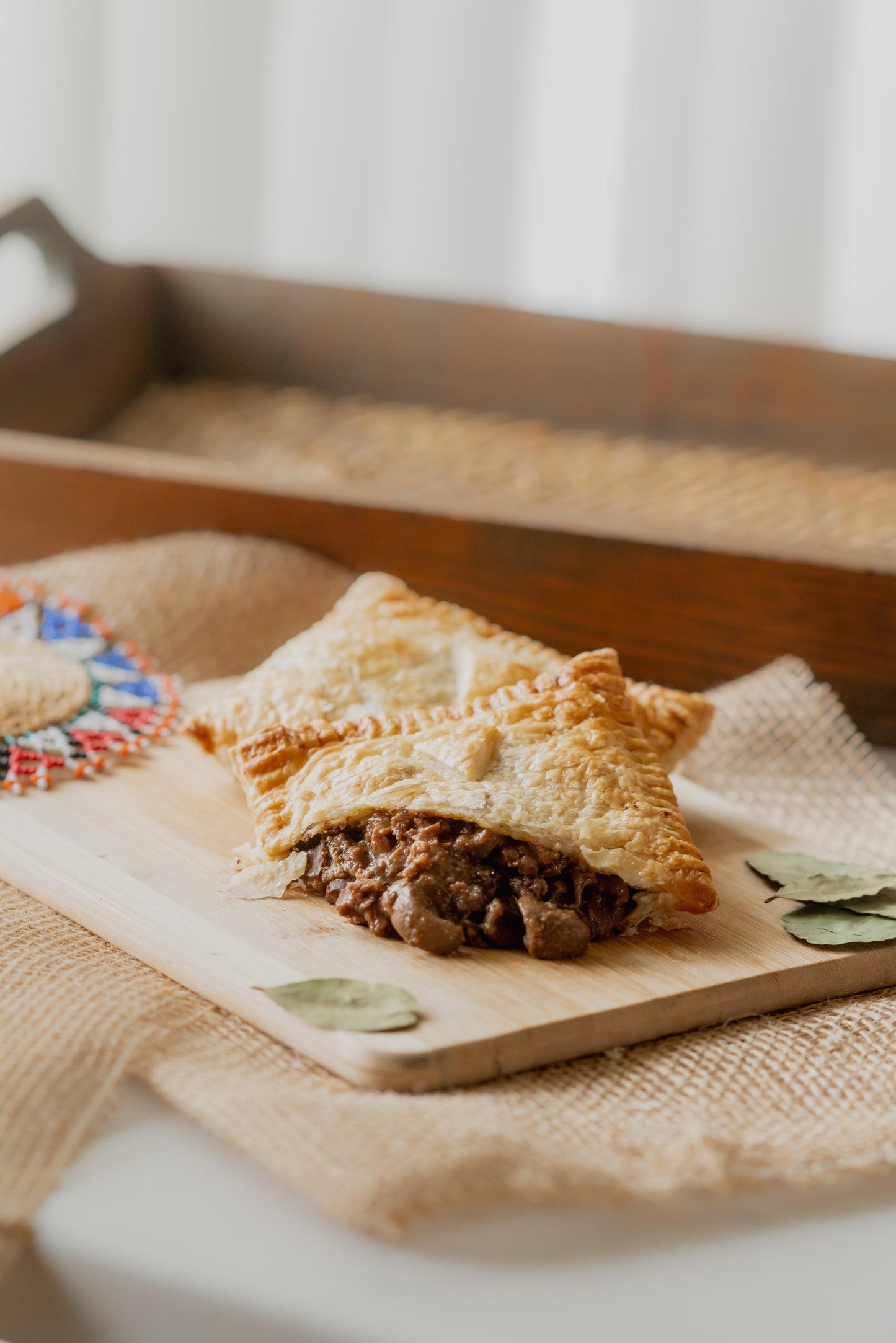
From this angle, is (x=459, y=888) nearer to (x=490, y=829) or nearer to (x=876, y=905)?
(x=490, y=829)

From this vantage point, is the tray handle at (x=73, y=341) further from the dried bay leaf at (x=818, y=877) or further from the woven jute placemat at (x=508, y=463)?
the dried bay leaf at (x=818, y=877)

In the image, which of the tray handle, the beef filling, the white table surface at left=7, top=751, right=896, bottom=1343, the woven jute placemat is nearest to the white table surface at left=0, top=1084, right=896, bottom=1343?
the white table surface at left=7, top=751, right=896, bottom=1343

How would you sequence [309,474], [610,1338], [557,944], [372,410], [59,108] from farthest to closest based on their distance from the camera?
1. [59,108]
2. [372,410]
3. [309,474]
4. [557,944]
5. [610,1338]

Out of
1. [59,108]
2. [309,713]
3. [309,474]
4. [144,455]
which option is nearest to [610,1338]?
[309,713]

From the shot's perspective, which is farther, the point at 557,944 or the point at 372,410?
the point at 372,410

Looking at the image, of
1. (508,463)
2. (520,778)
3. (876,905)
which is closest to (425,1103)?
(520,778)

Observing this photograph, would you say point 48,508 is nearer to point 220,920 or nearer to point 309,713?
point 309,713
